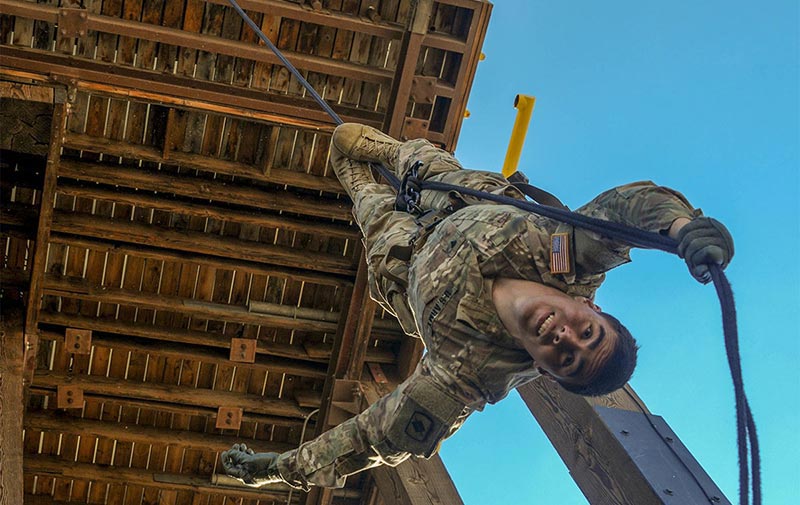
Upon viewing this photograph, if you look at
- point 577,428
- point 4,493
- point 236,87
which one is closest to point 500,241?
point 577,428

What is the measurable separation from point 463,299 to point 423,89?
3966mm

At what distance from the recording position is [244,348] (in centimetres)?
848

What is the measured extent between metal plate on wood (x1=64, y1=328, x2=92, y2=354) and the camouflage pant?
13.5 feet

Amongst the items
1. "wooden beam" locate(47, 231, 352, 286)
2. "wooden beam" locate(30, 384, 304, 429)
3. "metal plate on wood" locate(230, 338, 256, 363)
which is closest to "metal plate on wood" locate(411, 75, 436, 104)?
"wooden beam" locate(47, 231, 352, 286)

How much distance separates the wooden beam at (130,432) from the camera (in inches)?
332


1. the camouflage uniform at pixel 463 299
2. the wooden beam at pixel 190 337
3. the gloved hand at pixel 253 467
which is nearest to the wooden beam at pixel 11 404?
the wooden beam at pixel 190 337

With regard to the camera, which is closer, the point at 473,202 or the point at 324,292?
the point at 473,202

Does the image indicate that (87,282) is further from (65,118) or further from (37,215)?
(65,118)

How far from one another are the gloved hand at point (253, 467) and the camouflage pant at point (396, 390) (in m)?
0.06

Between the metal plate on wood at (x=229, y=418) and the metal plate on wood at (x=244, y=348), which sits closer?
the metal plate on wood at (x=244, y=348)

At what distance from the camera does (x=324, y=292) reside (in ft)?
28.6

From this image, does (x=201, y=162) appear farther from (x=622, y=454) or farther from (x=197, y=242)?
(x=622, y=454)

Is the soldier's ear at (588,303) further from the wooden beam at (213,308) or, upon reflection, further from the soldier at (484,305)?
the wooden beam at (213,308)

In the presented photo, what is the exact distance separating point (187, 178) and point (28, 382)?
196cm
